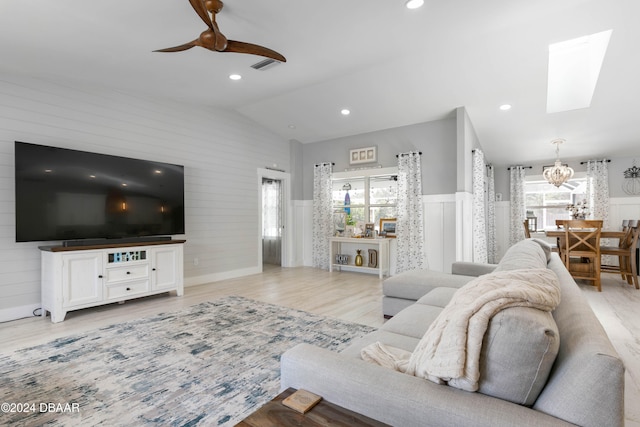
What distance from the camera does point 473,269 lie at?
136 inches

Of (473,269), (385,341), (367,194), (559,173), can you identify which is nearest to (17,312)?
(385,341)

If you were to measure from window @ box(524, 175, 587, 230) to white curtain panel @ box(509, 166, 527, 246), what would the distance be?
0.22m

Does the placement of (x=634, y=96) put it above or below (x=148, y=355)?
above

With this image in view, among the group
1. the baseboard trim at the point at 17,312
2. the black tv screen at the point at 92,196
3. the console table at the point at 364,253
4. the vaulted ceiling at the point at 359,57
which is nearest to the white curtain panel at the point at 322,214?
the console table at the point at 364,253

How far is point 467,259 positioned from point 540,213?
3662mm

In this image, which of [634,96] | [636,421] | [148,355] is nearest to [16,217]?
[148,355]

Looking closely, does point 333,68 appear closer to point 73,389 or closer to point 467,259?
point 467,259

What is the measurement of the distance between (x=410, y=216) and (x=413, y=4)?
358 cm

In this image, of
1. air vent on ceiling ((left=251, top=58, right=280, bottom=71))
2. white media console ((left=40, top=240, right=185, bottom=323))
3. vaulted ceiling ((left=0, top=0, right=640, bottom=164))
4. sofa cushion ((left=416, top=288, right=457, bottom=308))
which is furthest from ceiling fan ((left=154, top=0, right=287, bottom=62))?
sofa cushion ((left=416, top=288, right=457, bottom=308))

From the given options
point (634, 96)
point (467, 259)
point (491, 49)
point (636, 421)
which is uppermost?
point (491, 49)

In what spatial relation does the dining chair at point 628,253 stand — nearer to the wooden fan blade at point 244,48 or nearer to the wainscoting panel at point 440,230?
the wainscoting panel at point 440,230

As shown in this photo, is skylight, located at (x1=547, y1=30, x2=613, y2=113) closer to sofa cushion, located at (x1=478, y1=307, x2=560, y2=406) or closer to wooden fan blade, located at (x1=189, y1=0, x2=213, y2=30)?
wooden fan blade, located at (x1=189, y1=0, x2=213, y2=30)

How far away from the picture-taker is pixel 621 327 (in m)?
3.15

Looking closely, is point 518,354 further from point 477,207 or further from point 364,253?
point 364,253
